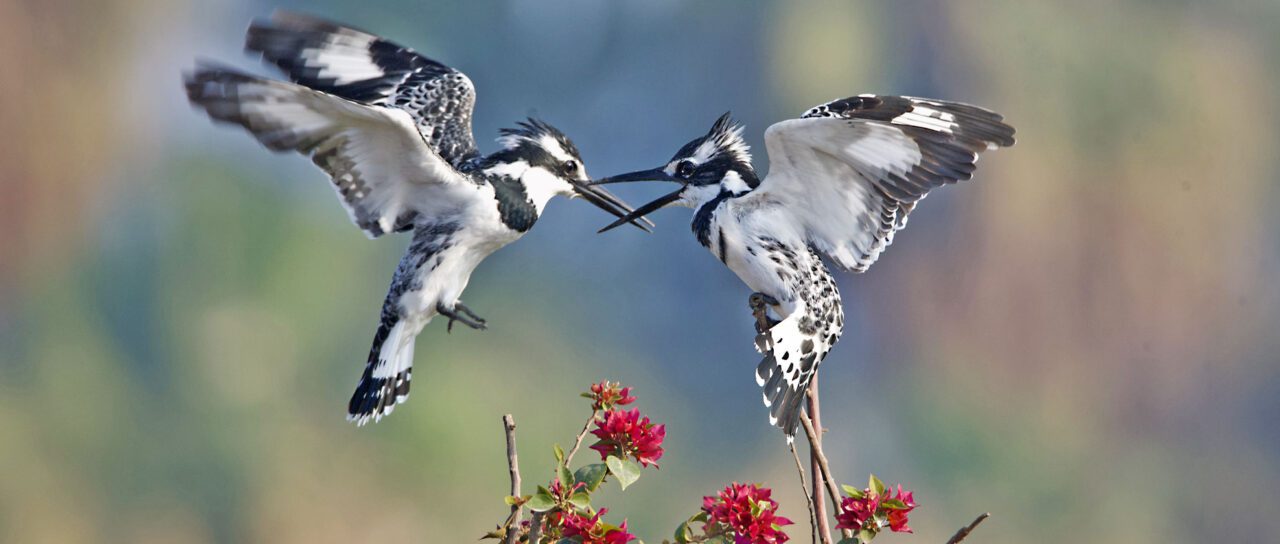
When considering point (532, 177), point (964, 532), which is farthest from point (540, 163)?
point (964, 532)

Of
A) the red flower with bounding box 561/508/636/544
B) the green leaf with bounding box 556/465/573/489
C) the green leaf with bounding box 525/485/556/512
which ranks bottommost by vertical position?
the red flower with bounding box 561/508/636/544

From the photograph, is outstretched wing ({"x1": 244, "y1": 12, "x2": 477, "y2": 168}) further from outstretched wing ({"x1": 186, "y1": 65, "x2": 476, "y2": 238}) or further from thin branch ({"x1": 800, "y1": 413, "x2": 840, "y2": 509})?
thin branch ({"x1": 800, "y1": 413, "x2": 840, "y2": 509})

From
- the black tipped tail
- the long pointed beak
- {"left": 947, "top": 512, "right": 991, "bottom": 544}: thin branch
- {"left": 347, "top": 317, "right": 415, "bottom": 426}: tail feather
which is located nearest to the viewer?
{"left": 947, "top": 512, "right": 991, "bottom": 544}: thin branch

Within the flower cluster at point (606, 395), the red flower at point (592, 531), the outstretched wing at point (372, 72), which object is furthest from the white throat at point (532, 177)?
the red flower at point (592, 531)

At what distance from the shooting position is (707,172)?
167 cm

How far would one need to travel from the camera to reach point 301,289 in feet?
11.8

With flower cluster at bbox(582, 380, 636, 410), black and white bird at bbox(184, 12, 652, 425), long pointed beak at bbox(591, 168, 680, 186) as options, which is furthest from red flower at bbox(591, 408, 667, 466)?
long pointed beak at bbox(591, 168, 680, 186)

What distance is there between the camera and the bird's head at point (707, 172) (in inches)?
65.1

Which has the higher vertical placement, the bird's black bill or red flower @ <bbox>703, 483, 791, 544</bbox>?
the bird's black bill

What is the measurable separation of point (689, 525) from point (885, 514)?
20 cm

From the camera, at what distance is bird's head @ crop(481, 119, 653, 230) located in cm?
162

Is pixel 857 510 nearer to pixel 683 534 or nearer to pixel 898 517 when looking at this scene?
pixel 898 517

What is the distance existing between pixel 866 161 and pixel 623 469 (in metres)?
0.63

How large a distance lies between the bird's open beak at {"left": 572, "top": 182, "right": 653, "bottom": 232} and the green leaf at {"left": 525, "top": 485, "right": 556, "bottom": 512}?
2.31ft
